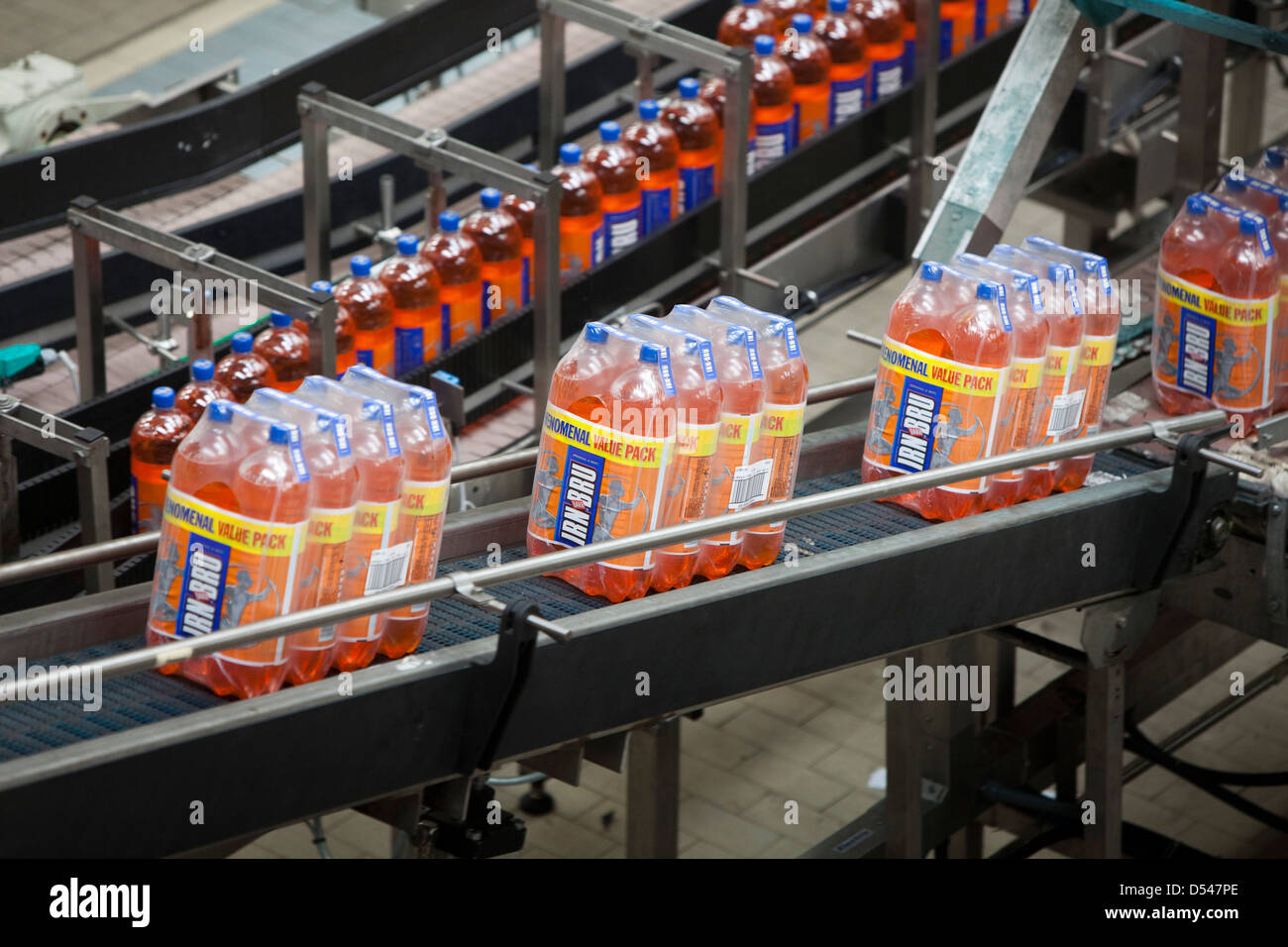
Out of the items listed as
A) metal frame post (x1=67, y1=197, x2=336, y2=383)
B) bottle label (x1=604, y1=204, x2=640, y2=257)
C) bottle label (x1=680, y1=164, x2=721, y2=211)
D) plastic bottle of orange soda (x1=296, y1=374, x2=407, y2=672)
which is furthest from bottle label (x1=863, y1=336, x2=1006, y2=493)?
bottle label (x1=680, y1=164, x2=721, y2=211)

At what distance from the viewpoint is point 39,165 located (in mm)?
4668

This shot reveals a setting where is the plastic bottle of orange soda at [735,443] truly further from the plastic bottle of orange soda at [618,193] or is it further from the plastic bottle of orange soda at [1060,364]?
the plastic bottle of orange soda at [618,193]

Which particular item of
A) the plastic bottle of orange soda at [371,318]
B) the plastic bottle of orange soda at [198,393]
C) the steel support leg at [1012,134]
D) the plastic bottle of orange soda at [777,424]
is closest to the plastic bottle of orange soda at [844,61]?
the steel support leg at [1012,134]

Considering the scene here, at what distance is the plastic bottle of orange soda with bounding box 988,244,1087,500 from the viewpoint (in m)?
3.19

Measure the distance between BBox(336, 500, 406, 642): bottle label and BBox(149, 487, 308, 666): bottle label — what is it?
10cm

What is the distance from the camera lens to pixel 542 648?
2.67 metres

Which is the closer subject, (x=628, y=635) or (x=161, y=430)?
(x=628, y=635)

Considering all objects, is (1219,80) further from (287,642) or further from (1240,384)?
(287,642)

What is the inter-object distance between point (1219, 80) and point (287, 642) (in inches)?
123

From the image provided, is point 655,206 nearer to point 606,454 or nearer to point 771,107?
point 771,107

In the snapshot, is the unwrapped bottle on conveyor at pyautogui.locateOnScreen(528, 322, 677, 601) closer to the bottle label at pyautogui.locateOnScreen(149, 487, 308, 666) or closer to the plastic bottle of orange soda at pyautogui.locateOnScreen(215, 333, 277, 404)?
the bottle label at pyautogui.locateOnScreen(149, 487, 308, 666)

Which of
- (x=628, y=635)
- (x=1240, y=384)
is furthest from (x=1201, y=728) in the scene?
(x=628, y=635)

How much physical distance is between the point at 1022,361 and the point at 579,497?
2.59 feet

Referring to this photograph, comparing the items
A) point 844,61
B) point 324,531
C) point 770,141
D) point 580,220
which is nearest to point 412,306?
point 580,220
